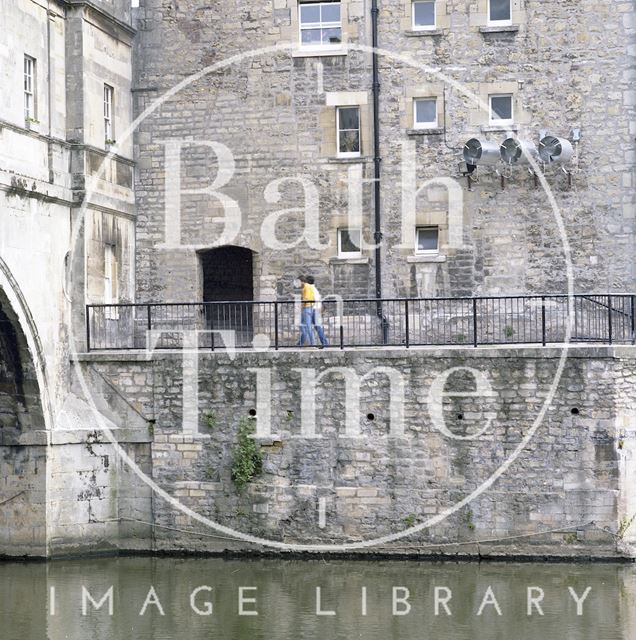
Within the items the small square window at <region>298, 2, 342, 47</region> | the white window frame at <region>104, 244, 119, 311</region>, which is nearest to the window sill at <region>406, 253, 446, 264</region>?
the small square window at <region>298, 2, 342, 47</region>

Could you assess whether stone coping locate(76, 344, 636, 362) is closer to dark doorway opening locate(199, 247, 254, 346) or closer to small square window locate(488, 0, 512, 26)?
dark doorway opening locate(199, 247, 254, 346)

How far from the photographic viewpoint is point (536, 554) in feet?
68.6

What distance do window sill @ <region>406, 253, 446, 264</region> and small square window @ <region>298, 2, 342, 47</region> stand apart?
367 cm

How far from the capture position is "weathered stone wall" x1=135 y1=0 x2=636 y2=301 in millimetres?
24141

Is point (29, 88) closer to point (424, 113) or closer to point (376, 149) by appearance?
point (376, 149)

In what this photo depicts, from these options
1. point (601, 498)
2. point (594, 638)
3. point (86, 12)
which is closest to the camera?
point (594, 638)

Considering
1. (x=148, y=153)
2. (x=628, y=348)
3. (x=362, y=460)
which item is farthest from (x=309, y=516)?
(x=148, y=153)

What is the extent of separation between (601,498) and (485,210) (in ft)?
18.4

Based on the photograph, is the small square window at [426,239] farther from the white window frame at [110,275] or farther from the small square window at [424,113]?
the white window frame at [110,275]

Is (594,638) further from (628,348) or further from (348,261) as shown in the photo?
(348,261)

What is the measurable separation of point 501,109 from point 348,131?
7.95 ft

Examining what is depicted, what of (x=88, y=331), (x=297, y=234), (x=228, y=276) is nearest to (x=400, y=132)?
(x=297, y=234)

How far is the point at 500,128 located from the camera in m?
24.5

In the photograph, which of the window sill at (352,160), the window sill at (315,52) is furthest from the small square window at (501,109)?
the window sill at (315,52)
